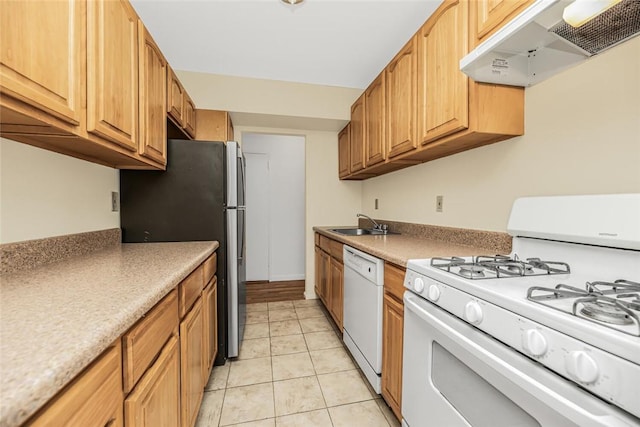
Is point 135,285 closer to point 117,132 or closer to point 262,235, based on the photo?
point 117,132

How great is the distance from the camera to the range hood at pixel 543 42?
0.84 m

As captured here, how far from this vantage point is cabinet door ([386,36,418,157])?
1747mm

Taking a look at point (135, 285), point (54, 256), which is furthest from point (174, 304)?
point (54, 256)

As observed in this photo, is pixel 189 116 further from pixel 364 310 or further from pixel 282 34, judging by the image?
pixel 364 310

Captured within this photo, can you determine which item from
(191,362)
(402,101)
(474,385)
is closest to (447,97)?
(402,101)

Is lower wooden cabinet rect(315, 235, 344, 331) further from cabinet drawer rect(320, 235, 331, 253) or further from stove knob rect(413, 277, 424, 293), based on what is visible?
stove knob rect(413, 277, 424, 293)

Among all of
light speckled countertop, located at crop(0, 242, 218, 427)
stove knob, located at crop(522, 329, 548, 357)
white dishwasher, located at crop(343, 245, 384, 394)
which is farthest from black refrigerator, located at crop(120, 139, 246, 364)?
stove knob, located at crop(522, 329, 548, 357)

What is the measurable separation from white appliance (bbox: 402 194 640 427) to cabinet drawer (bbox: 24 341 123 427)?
36.9 inches

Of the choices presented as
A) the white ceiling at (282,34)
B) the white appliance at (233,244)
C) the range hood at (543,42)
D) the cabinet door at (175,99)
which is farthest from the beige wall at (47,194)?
the range hood at (543,42)

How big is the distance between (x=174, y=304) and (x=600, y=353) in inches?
48.5

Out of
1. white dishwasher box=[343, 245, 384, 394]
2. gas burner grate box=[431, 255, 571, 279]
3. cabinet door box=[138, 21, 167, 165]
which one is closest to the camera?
gas burner grate box=[431, 255, 571, 279]

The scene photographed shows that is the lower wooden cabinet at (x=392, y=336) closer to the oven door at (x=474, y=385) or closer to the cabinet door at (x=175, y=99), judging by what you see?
the oven door at (x=474, y=385)

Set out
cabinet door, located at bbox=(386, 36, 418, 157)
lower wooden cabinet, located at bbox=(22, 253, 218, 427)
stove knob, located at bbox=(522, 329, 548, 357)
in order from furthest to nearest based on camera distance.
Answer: cabinet door, located at bbox=(386, 36, 418, 157), stove knob, located at bbox=(522, 329, 548, 357), lower wooden cabinet, located at bbox=(22, 253, 218, 427)

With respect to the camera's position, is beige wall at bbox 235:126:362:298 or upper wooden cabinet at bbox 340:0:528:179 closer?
upper wooden cabinet at bbox 340:0:528:179
